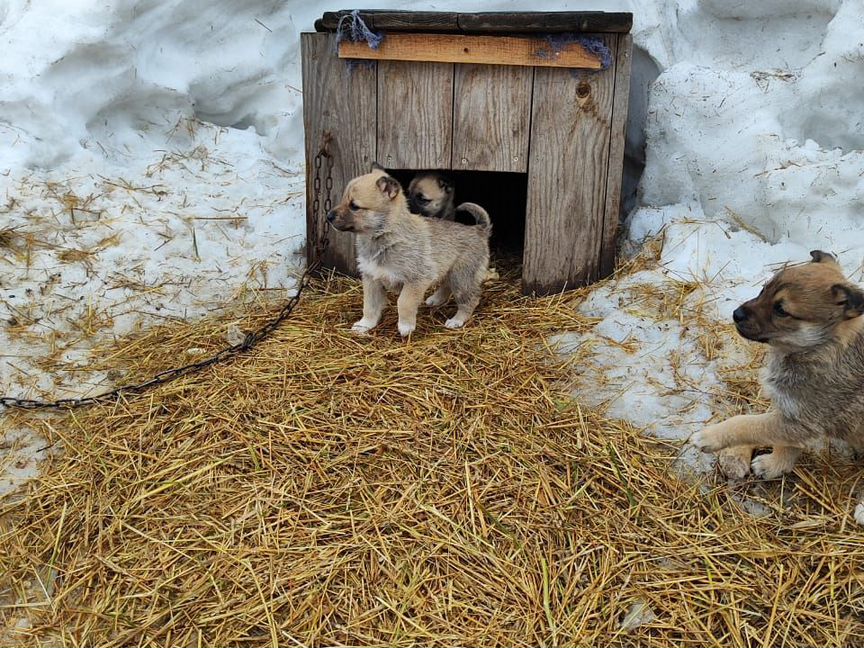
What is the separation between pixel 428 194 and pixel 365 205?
108 cm

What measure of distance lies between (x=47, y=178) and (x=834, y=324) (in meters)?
4.95

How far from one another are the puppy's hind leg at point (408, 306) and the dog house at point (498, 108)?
86 cm

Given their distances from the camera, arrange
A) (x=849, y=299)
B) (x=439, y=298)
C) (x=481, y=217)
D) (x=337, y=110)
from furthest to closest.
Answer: (x=439, y=298) < (x=481, y=217) < (x=337, y=110) < (x=849, y=299)

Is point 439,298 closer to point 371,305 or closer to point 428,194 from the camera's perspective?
point 371,305

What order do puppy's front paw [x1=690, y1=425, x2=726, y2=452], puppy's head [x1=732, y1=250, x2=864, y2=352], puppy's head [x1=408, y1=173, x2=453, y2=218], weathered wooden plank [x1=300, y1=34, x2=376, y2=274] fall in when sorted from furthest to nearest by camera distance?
puppy's head [x1=408, y1=173, x2=453, y2=218]
weathered wooden plank [x1=300, y1=34, x2=376, y2=274]
puppy's front paw [x1=690, y1=425, x2=726, y2=452]
puppy's head [x1=732, y1=250, x2=864, y2=352]

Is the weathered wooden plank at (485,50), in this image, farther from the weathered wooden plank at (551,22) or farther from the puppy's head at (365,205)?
the puppy's head at (365,205)

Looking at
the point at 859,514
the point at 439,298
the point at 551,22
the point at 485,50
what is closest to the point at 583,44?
the point at 551,22

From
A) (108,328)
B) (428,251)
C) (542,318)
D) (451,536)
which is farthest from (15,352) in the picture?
(542,318)

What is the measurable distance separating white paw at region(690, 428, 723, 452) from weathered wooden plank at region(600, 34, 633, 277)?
176 centimetres

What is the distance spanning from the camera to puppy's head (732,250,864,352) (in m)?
2.85

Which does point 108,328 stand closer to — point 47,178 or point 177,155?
point 47,178

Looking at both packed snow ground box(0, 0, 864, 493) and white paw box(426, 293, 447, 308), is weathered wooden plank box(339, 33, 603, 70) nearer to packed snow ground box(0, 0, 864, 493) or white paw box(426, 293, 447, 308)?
packed snow ground box(0, 0, 864, 493)

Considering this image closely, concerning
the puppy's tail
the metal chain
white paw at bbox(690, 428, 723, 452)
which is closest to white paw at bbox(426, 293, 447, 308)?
the puppy's tail

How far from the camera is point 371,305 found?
4.38 meters
